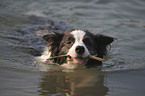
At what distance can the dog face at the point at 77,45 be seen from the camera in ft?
15.8

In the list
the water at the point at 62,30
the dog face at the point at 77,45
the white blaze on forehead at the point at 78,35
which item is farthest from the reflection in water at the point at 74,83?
the white blaze on forehead at the point at 78,35

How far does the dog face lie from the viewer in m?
4.82

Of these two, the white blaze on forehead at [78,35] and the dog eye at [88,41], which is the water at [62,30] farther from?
the white blaze on forehead at [78,35]

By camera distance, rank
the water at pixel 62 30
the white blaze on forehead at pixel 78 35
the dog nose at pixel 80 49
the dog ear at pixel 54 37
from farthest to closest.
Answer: the dog ear at pixel 54 37
the white blaze on forehead at pixel 78 35
the dog nose at pixel 80 49
the water at pixel 62 30

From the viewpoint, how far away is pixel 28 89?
13.5 feet

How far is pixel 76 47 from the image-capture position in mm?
4734

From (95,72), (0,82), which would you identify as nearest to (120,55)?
(95,72)

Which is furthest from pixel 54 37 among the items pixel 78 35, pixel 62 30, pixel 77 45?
pixel 62 30

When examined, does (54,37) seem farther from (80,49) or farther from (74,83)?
(74,83)

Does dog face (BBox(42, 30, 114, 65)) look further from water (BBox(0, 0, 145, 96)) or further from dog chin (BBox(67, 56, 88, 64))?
water (BBox(0, 0, 145, 96))

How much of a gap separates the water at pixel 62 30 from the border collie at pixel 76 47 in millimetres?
274

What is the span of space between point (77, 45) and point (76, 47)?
0.13 metres

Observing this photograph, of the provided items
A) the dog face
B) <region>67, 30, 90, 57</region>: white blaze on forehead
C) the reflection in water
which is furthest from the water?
<region>67, 30, 90, 57</region>: white blaze on forehead

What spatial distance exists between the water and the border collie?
0.90 feet
